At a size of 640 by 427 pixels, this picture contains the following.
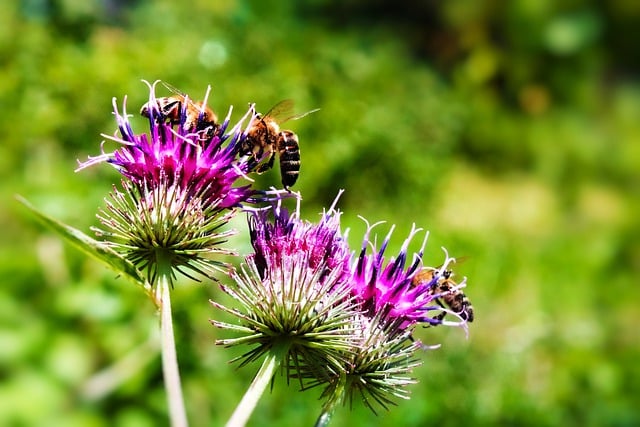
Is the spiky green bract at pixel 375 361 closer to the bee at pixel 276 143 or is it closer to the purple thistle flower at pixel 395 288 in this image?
the purple thistle flower at pixel 395 288

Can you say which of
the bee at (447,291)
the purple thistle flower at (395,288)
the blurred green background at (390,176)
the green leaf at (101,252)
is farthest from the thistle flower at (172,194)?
the blurred green background at (390,176)

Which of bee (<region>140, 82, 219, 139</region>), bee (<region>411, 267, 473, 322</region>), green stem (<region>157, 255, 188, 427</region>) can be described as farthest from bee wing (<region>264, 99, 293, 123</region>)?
green stem (<region>157, 255, 188, 427</region>)

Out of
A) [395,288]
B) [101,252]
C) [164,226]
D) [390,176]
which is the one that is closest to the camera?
[101,252]

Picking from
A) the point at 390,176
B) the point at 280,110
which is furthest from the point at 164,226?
the point at 390,176

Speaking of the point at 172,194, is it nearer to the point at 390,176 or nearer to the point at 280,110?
the point at 280,110

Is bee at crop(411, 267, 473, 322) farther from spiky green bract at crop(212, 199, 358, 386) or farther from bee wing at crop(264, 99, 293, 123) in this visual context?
bee wing at crop(264, 99, 293, 123)
